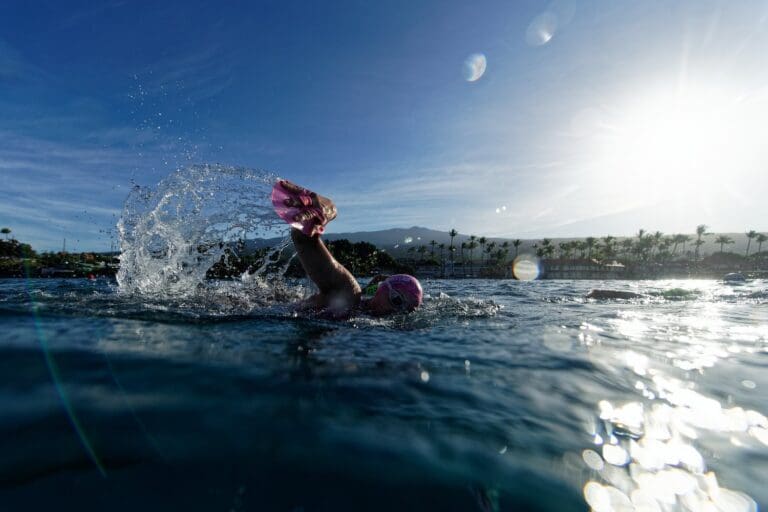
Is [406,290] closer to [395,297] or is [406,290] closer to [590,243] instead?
[395,297]

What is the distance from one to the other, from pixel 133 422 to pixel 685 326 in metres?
9.35

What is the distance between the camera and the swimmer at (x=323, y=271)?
5.18 m

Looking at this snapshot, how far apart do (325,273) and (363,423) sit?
364cm

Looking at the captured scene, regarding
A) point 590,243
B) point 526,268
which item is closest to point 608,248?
point 590,243

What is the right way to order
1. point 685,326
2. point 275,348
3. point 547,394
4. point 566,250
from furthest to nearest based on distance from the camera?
point 566,250, point 685,326, point 275,348, point 547,394

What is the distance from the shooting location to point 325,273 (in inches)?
232

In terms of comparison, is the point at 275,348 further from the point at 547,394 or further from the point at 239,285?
the point at 239,285

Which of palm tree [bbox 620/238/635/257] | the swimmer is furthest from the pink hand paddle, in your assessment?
palm tree [bbox 620/238/635/257]

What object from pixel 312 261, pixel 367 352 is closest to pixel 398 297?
pixel 312 261

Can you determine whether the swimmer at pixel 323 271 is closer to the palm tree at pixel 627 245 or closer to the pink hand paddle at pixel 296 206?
the pink hand paddle at pixel 296 206

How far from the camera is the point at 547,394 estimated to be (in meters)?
3.19

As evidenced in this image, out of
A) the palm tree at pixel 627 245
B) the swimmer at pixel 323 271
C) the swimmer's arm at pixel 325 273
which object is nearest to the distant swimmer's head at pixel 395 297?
the swimmer at pixel 323 271

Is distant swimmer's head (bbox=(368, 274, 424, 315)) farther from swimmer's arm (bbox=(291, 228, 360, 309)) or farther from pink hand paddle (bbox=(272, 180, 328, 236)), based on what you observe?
pink hand paddle (bbox=(272, 180, 328, 236))

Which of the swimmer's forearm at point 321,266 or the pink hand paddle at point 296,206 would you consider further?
the swimmer's forearm at point 321,266
